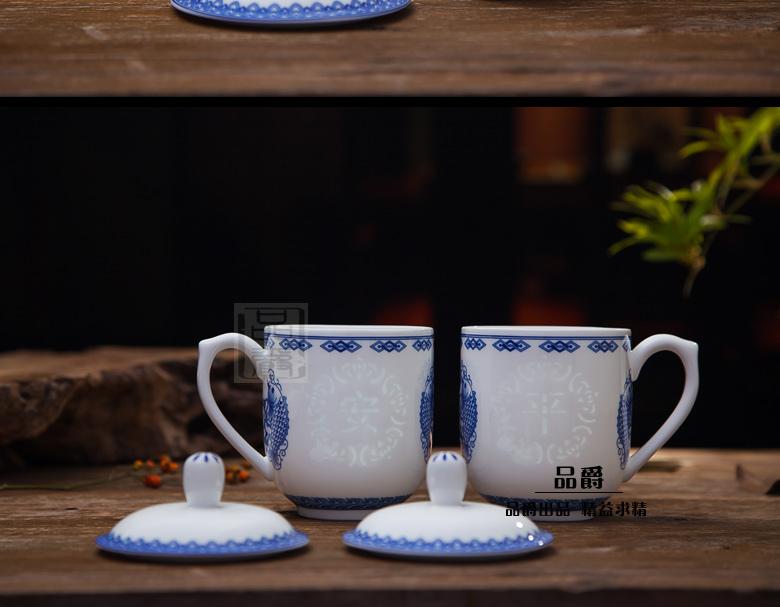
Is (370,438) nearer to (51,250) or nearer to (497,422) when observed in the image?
(497,422)

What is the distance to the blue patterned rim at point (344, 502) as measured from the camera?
2.93 ft

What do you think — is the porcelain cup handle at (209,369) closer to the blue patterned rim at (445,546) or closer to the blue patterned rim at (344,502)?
the blue patterned rim at (344,502)

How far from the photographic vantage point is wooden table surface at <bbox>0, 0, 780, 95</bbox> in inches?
31.4

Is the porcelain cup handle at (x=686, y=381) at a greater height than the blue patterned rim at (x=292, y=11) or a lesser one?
lesser

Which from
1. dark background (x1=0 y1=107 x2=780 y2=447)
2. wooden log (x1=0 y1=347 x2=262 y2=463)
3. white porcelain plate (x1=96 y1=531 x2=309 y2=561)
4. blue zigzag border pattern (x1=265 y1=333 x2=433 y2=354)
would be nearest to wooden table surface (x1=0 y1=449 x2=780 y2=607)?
white porcelain plate (x1=96 y1=531 x2=309 y2=561)

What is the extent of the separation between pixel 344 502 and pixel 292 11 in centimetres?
41

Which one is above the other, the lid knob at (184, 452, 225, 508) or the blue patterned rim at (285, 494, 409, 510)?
the lid knob at (184, 452, 225, 508)

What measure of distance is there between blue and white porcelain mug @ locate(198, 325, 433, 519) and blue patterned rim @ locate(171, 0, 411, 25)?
10.1 inches

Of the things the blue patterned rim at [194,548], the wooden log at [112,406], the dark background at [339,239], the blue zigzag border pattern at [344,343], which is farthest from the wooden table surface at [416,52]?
the dark background at [339,239]

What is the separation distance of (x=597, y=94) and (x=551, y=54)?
58mm

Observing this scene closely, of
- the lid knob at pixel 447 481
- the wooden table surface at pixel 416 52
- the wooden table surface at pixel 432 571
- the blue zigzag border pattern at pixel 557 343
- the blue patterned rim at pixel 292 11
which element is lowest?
the wooden table surface at pixel 432 571

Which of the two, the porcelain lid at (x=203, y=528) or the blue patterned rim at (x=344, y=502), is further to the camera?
the blue patterned rim at (x=344, y=502)

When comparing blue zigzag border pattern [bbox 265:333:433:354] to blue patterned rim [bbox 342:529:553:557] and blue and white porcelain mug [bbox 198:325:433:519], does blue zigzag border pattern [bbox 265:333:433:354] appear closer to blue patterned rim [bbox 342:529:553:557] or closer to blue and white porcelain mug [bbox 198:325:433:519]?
blue and white porcelain mug [bbox 198:325:433:519]

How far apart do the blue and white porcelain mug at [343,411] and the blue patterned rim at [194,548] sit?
15 centimetres
